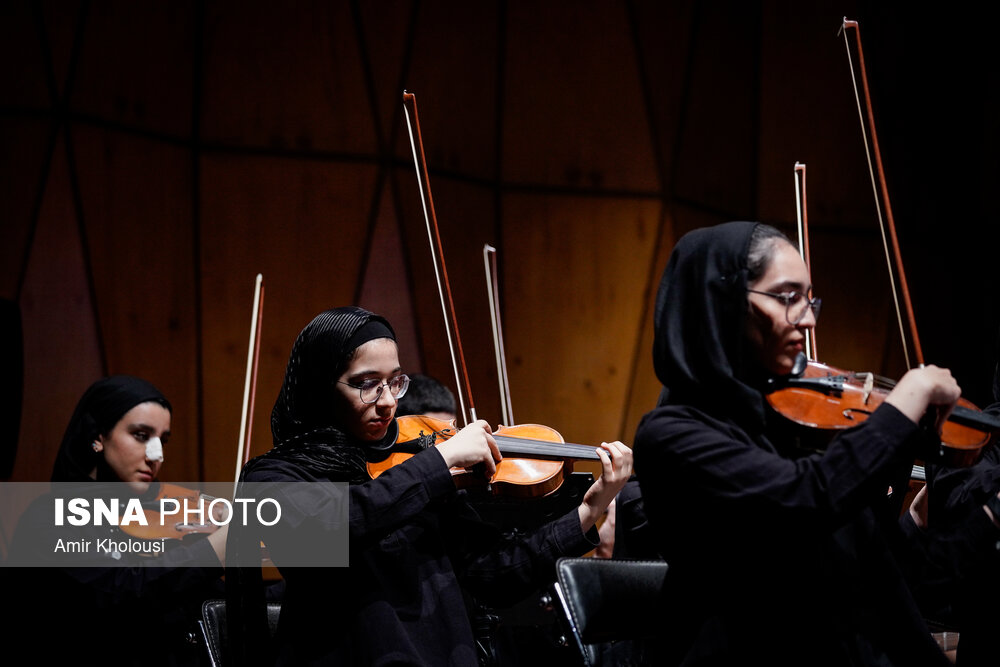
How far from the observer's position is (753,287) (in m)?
1.38

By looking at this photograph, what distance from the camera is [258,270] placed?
3627 mm

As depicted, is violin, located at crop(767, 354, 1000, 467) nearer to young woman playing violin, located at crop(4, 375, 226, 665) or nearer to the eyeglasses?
the eyeglasses

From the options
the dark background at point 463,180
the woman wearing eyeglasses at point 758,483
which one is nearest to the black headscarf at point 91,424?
the dark background at point 463,180

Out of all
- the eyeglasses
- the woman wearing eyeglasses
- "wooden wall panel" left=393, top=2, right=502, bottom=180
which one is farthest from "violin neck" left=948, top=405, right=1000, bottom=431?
"wooden wall panel" left=393, top=2, right=502, bottom=180

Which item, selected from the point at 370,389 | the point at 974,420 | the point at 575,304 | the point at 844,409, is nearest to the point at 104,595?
the point at 370,389

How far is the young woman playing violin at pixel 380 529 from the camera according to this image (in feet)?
5.54

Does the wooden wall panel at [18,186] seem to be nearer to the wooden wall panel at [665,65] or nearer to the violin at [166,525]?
the violin at [166,525]

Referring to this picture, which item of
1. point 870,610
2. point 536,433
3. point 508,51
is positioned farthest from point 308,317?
point 870,610

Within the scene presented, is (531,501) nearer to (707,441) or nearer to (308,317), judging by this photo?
(707,441)

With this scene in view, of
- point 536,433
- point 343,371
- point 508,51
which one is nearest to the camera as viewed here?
point 343,371

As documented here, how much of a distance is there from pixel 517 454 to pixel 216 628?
2.49ft

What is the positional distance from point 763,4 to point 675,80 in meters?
0.58

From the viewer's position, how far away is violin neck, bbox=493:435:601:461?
213cm

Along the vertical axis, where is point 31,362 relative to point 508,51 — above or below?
below
